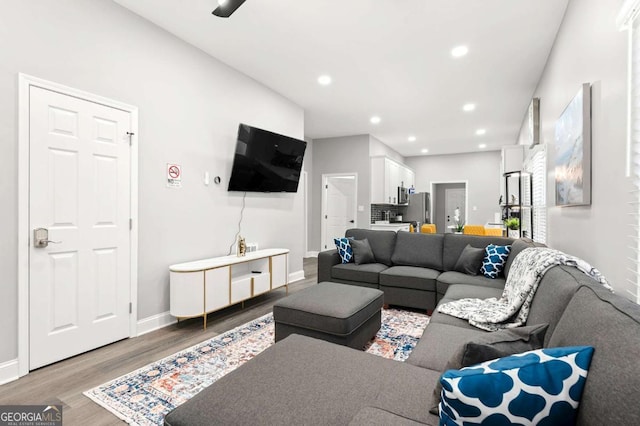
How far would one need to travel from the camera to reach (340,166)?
24.8ft

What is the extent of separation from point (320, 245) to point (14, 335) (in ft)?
19.3

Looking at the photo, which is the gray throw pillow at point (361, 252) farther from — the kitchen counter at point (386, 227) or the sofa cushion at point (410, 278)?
the kitchen counter at point (386, 227)

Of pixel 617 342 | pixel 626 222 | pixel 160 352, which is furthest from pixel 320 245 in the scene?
pixel 617 342

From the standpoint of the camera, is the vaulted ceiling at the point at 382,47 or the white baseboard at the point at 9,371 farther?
the vaulted ceiling at the point at 382,47

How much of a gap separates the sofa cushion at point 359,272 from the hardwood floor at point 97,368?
45.5 inches

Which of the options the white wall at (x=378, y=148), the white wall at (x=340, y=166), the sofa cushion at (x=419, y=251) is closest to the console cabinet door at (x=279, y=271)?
the sofa cushion at (x=419, y=251)

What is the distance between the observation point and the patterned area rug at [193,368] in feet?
6.33

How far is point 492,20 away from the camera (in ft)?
9.91

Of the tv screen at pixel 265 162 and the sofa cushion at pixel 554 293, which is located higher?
the tv screen at pixel 265 162

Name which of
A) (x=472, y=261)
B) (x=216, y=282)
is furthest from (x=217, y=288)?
(x=472, y=261)

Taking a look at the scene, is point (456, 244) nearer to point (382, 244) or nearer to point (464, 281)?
point (464, 281)

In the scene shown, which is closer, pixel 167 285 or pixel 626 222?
pixel 626 222

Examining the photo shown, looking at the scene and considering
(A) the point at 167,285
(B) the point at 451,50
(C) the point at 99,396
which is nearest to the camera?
(C) the point at 99,396

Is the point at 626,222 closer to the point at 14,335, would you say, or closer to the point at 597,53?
the point at 597,53
